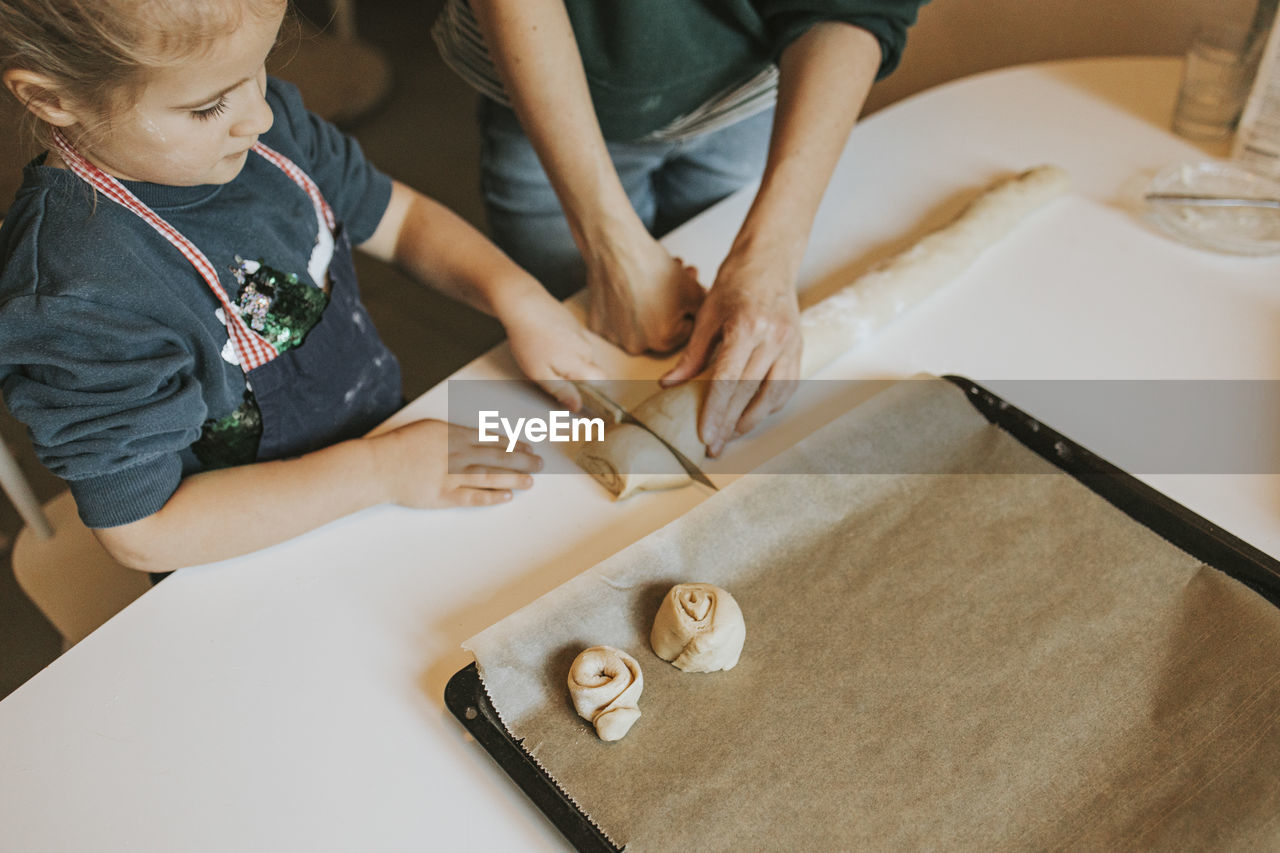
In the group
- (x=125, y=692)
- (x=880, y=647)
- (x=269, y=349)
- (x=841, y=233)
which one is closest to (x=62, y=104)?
(x=269, y=349)

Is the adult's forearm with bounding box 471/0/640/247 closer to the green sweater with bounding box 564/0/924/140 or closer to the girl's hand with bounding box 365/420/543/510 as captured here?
the green sweater with bounding box 564/0/924/140

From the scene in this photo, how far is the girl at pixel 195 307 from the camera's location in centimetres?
68

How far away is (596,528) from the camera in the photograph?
85cm

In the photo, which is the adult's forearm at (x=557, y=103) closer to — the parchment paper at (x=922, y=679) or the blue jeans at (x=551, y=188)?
the blue jeans at (x=551, y=188)

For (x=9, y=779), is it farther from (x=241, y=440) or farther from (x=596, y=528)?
(x=596, y=528)

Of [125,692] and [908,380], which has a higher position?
[908,380]

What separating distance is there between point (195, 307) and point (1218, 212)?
3.85 feet

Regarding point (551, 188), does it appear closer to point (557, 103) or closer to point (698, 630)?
point (557, 103)

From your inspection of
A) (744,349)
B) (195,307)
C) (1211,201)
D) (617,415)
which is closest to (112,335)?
(195,307)

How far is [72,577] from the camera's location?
3.42 ft

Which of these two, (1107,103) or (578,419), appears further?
(1107,103)

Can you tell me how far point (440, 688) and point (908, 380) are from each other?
54 cm

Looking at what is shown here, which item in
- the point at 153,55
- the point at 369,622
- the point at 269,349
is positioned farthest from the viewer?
the point at 269,349

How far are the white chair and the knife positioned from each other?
501mm
